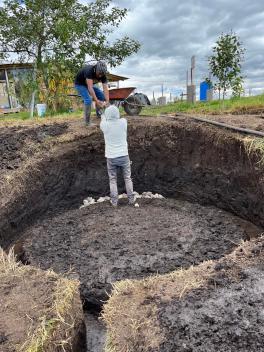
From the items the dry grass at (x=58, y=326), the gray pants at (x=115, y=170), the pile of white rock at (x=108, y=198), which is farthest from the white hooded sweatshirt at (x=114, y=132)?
the dry grass at (x=58, y=326)

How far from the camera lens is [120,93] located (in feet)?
31.2

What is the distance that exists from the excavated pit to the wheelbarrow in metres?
1.18

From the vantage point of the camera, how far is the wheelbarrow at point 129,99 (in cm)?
948

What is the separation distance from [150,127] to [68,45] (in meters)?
6.72

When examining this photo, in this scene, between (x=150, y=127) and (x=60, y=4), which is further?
(x=60, y=4)

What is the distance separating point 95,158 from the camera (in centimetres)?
845

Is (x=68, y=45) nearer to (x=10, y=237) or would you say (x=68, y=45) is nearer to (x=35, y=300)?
(x=10, y=237)

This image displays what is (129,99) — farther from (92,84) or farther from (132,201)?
(132,201)

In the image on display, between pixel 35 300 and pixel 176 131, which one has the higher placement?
pixel 176 131

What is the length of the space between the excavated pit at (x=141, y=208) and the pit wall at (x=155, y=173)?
0.8 inches

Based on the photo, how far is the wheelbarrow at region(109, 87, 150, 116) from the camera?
9484 millimetres

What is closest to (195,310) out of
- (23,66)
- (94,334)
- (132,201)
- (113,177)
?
(94,334)

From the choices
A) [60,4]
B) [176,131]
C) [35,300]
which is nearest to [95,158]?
[176,131]

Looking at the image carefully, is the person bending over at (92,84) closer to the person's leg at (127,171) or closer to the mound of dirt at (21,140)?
the mound of dirt at (21,140)
